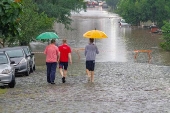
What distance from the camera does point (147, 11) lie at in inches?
3812

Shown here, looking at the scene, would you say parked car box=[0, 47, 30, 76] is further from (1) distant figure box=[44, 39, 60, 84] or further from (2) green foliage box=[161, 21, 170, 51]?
(2) green foliage box=[161, 21, 170, 51]

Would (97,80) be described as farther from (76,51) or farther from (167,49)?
(167,49)

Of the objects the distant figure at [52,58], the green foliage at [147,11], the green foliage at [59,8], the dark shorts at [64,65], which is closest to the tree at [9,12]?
the distant figure at [52,58]

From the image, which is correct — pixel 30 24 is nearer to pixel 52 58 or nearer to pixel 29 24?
pixel 29 24

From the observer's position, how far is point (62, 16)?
56.7 meters

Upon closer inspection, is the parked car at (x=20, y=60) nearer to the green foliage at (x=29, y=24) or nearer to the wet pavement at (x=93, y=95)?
the wet pavement at (x=93, y=95)

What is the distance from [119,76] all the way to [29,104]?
9.54 metres

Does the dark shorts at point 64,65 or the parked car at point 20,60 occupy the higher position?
the dark shorts at point 64,65

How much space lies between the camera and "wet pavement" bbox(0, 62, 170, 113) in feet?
44.0

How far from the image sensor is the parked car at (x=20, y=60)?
24062 millimetres

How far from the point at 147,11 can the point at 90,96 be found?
82240mm

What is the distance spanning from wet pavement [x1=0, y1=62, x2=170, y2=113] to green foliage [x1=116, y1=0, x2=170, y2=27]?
72058 mm

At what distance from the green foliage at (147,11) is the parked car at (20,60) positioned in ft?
222

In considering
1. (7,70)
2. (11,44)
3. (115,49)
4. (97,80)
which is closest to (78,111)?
(7,70)
